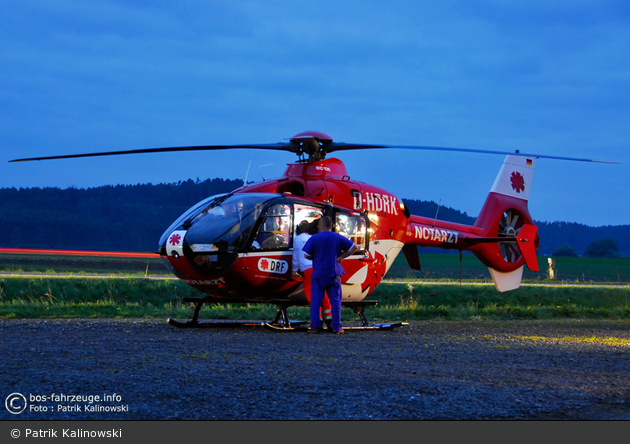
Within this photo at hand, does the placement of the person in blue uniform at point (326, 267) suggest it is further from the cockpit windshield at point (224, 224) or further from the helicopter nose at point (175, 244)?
the helicopter nose at point (175, 244)

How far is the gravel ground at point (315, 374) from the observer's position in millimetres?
5043

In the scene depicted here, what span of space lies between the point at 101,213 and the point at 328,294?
176402mm

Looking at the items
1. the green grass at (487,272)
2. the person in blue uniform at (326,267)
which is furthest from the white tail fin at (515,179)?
the green grass at (487,272)

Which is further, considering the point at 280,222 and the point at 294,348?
the point at 280,222

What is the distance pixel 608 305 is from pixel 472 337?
16.7 m

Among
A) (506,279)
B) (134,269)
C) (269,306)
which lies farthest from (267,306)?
(134,269)

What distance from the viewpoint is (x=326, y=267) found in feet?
34.7

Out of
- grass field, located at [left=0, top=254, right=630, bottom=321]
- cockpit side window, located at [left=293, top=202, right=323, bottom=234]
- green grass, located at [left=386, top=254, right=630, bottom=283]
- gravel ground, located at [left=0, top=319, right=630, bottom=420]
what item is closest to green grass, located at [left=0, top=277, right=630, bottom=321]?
grass field, located at [left=0, top=254, right=630, bottom=321]

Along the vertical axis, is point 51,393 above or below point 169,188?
below

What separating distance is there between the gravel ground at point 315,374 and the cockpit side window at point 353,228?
2451 millimetres

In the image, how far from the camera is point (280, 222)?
11.2m

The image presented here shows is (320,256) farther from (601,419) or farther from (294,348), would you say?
(601,419)

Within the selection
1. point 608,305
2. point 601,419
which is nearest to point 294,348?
point 601,419

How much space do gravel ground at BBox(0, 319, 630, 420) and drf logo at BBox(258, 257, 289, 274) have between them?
120cm
